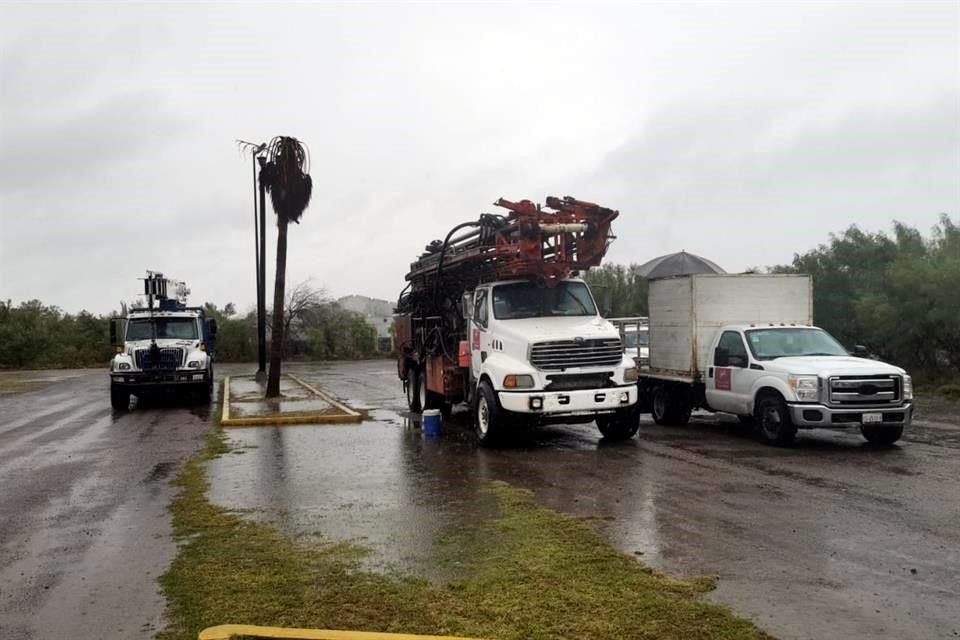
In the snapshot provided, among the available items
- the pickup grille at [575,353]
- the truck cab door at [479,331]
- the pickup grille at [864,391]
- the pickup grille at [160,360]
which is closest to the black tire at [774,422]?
the pickup grille at [864,391]

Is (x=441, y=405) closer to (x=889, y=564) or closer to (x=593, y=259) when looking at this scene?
(x=593, y=259)

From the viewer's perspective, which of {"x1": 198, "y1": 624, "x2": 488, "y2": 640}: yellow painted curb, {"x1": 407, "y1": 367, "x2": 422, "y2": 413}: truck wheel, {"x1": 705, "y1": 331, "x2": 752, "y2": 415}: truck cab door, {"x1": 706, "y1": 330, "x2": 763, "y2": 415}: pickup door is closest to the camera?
{"x1": 198, "y1": 624, "x2": 488, "y2": 640}: yellow painted curb

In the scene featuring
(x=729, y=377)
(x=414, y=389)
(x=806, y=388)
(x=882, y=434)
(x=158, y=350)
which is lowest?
(x=882, y=434)

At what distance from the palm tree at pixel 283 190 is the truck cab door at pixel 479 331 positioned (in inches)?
328

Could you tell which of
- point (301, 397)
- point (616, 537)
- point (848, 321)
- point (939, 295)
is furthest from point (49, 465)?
point (848, 321)

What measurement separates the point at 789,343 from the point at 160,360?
1486cm

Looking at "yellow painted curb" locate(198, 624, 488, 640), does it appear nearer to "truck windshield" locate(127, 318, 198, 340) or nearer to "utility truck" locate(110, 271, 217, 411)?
"utility truck" locate(110, 271, 217, 411)

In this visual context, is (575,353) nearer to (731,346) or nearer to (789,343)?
(731,346)

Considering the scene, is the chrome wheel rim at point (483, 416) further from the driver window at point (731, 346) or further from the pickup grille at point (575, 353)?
the driver window at point (731, 346)

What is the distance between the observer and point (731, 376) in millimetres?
13102

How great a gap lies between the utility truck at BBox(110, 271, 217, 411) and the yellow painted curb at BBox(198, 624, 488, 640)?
680 inches

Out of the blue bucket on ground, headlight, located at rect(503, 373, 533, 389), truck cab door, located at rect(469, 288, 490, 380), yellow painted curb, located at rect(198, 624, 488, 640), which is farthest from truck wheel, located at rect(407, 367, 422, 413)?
yellow painted curb, located at rect(198, 624, 488, 640)

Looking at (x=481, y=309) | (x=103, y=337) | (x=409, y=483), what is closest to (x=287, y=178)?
(x=481, y=309)

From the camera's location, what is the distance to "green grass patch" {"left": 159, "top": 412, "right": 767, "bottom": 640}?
4805 mm
